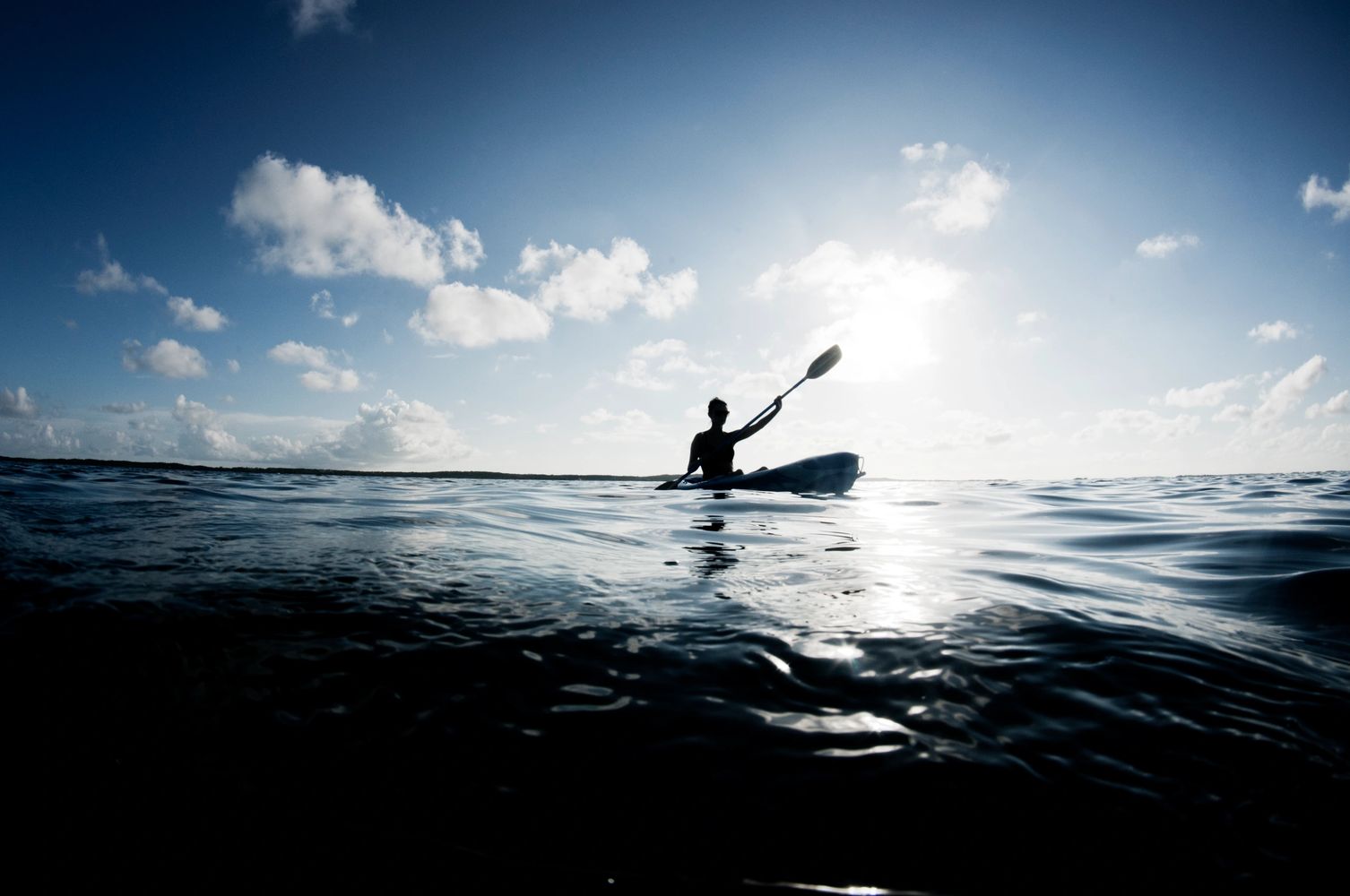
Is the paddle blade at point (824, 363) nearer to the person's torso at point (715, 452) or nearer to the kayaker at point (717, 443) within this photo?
the kayaker at point (717, 443)

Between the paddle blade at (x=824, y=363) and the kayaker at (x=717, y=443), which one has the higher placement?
the paddle blade at (x=824, y=363)

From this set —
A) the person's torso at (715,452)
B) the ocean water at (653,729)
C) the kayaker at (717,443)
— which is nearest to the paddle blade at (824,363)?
the kayaker at (717,443)

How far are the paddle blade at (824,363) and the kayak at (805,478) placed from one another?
112 inches

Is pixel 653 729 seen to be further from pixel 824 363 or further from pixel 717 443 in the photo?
pixel 824 363

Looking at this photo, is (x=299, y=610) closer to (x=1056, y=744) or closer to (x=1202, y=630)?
(x=1056, y=744)

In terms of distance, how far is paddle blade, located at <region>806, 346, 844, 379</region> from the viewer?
1411cm

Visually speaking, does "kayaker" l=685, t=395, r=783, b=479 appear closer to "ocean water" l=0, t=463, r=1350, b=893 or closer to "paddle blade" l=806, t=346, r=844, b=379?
"paddle blade" l=806, t=346, r=844, b=379

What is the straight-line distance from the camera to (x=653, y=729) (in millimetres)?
1354

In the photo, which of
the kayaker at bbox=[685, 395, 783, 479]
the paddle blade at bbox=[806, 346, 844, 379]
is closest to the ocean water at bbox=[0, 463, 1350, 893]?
the kayaker at bbox=[685, 395, 783, 479]

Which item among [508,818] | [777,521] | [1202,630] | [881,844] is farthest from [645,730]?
[777,521]

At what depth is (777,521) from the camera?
6.02 metres

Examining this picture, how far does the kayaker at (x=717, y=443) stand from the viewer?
42.7ft

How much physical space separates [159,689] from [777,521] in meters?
5.19

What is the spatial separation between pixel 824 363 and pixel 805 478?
3.86 metres
